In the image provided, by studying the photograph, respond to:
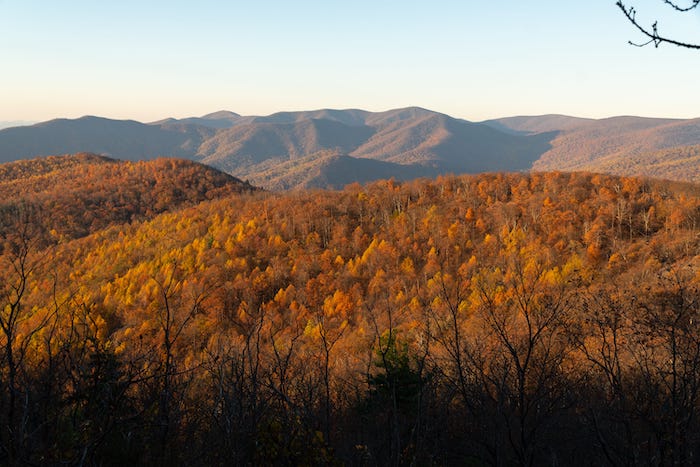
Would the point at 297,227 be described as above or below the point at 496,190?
below

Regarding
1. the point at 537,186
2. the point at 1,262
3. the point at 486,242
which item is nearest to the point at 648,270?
the point at 486,242

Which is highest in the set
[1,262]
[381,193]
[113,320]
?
[381,193]

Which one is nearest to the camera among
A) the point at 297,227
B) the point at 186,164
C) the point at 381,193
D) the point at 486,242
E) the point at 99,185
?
the point at 486,242

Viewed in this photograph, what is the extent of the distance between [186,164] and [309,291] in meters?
128

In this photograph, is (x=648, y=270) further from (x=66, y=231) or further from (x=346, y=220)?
(x=66, y=231)

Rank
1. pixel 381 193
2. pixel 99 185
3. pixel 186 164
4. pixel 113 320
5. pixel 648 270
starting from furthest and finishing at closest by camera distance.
→ pixel 186 164, pixel 99 185, pixel 381 193, pixel 113 320, pixel 648 270

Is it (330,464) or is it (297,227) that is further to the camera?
(297,227)

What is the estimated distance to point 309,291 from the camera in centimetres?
9231

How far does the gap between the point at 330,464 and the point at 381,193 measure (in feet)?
407

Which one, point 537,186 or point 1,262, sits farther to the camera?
point 537,186

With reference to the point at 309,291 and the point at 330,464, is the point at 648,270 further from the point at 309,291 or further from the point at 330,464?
the point at 330,464

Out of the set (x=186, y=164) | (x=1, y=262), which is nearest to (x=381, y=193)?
(x=1, y=262)

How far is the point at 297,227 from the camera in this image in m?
114

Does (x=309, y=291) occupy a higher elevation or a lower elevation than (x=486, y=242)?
lower
